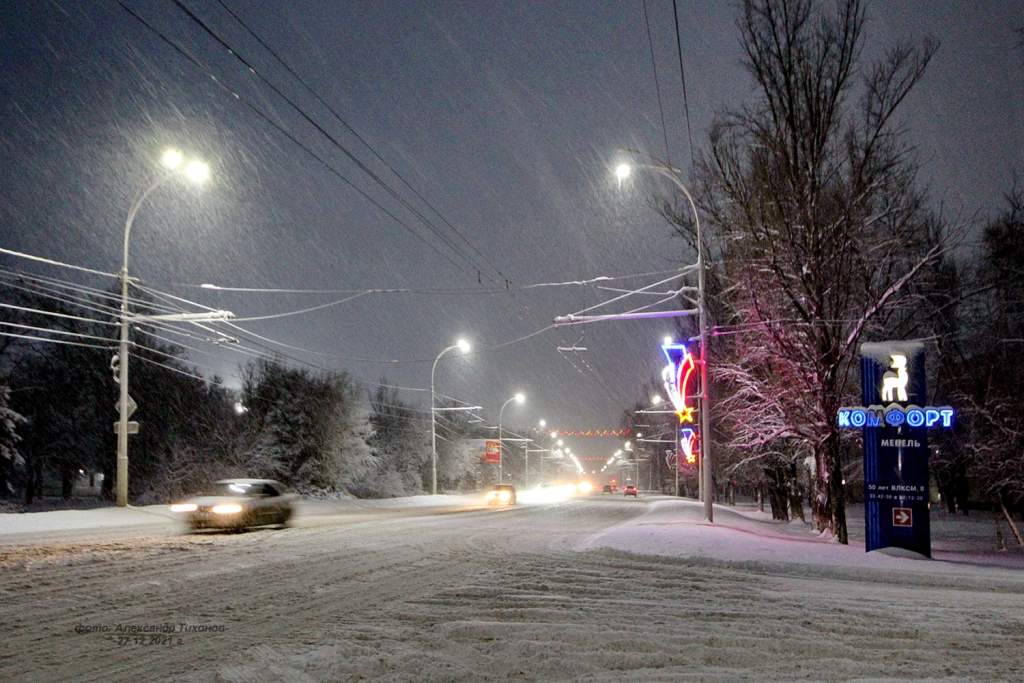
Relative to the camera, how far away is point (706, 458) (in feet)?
78.4

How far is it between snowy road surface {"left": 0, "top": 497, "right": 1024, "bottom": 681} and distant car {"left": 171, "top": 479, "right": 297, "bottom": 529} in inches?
157

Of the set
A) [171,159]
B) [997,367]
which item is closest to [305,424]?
[171,159]

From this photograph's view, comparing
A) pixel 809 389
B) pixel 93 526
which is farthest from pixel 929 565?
pixel 93 526

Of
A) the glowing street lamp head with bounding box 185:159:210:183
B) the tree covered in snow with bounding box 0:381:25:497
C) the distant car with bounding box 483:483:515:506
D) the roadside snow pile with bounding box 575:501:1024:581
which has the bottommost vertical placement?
the distant car with bounding box 483:483:515:506

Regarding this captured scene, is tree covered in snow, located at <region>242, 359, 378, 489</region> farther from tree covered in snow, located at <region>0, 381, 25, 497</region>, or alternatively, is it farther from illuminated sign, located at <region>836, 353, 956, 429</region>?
illuminated sign, located at <region>836, 353, 956, 429</region>

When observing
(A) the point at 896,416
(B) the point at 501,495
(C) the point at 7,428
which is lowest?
(B) the point at 501,495

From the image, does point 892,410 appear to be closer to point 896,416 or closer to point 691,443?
point 896,416

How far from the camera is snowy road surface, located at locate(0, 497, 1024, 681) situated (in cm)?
734

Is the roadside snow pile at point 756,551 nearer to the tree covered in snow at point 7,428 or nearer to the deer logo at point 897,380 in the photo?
the deer logo at point 897,380

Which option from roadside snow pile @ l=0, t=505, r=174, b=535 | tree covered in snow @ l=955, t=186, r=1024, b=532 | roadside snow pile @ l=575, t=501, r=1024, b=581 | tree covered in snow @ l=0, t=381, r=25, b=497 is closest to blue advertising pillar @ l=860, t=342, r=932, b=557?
roadside snow pile @ l=575, t=501, r=1024, b=581

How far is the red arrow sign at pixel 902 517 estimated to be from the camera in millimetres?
18281

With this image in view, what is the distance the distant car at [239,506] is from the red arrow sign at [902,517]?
52.1 feet

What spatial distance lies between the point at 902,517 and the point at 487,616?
40.8 ft

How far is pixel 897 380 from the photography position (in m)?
18.5
